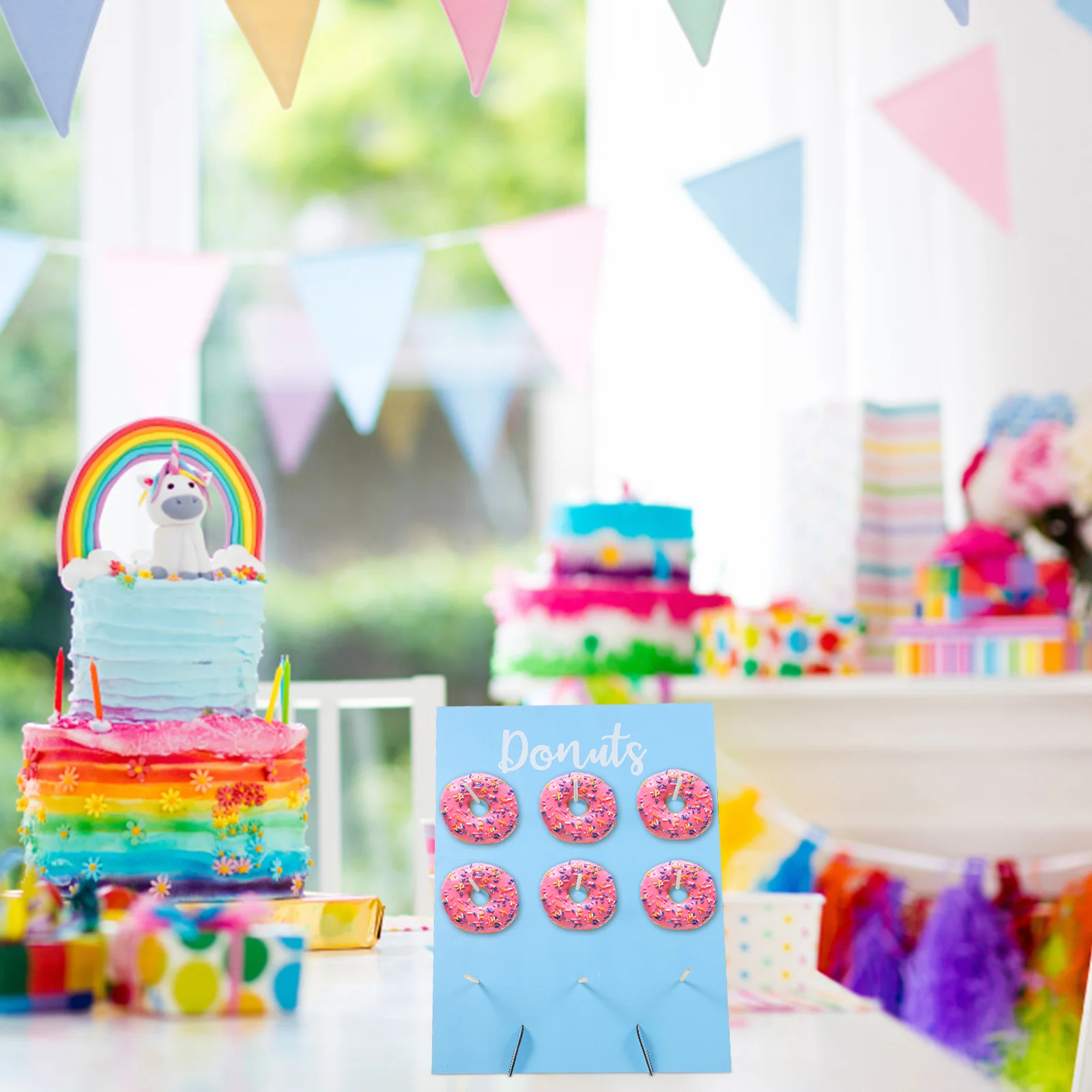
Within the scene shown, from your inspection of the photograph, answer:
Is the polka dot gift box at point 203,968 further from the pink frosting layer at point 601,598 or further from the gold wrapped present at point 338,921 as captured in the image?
the pink frosting layer at point 601,598

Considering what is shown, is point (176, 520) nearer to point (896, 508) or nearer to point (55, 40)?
point (55, 40)

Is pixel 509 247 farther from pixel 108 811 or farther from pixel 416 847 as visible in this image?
pixel 108 811

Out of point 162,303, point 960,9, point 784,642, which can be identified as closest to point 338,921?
point 784,642

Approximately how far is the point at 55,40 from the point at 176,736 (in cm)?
76

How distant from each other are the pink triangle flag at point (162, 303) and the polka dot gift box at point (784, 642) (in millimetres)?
946

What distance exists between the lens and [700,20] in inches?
55.2

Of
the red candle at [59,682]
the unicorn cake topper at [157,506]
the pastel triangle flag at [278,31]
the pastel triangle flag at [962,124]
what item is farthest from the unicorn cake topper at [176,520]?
the pastel triangle flag at [962,124]

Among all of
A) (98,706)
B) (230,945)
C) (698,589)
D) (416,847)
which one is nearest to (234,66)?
(698,589)

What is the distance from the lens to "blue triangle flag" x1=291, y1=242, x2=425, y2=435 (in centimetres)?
196

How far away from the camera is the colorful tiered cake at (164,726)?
3.13 feet

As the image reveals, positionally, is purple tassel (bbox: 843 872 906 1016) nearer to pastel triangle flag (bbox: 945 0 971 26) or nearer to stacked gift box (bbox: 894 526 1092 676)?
stacked gift box (bbox: 894 526 1092 676)

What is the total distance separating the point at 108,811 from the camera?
95 cm

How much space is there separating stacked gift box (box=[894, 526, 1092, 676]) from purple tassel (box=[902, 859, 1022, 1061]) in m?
0.28

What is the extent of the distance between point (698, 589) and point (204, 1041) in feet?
4.64
